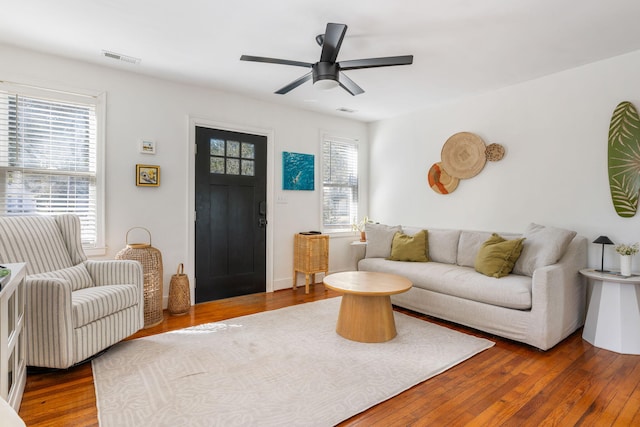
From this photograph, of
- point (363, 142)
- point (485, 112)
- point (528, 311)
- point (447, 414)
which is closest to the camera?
point (447, 414)

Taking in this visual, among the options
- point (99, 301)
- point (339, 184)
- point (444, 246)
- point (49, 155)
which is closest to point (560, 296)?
point (444, 246)

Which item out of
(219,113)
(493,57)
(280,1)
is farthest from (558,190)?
(219,113)

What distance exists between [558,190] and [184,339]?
12.7ft

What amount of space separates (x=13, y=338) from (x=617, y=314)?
13.6 ft

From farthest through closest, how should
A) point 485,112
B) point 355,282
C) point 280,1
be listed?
point 485,112 → point 355,282 → point 280,1

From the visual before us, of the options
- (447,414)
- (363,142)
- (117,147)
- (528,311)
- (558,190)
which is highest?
(363,142)

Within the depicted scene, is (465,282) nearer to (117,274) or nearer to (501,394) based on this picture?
(501,394)

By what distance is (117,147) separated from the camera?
11.1ft

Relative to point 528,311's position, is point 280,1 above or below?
above

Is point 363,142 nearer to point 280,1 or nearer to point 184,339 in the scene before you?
point 280,1

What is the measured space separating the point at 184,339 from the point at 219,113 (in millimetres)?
2592

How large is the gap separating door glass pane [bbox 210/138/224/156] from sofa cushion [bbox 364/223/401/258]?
214 centimetres

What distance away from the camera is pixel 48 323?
2143 millimetres

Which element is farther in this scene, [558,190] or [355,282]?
[558,190]
